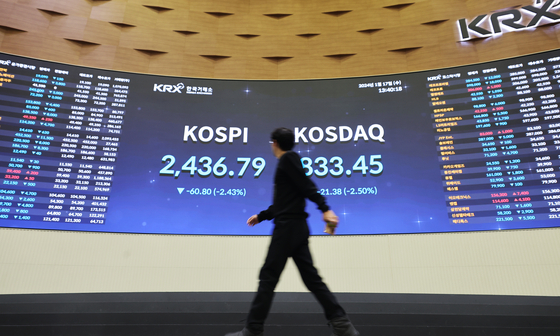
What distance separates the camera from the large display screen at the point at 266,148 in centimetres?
363

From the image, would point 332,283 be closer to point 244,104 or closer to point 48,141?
point 244,104

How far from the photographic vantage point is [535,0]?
4.12 meters

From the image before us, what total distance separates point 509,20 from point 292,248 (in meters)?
4.27

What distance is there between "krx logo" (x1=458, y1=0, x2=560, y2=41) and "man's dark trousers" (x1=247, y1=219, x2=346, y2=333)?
3.80m

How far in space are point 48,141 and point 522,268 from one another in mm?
5219

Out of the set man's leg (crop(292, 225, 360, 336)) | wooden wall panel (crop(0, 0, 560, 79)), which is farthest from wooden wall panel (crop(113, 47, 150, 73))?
man's leg (crop(292, 225, 360, 336))

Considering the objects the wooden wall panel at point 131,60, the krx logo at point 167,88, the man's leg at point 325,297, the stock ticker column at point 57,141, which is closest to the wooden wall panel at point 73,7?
the wooden wall panel at point 131,60

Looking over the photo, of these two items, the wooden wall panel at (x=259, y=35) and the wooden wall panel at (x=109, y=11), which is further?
the wooden wall panel at (x=109, y=11)

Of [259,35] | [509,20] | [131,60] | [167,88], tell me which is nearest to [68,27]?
[131,60]

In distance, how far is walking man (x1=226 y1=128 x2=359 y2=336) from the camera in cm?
170

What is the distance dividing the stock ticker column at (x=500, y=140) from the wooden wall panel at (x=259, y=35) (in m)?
0.33

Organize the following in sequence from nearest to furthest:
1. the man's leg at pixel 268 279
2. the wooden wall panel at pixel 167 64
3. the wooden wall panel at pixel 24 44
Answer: the man's leg at pixel 268 279 < the wooden wall panel at pixel 24 44 < the wooden wall panel at pixel 167 64

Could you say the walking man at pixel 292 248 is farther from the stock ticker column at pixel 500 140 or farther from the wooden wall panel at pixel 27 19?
the wooden wall panel at pixel 27 19

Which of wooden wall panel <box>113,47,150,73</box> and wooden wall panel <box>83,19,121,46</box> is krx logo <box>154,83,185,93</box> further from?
wooden wall panel <box>83,19,121,46</box>
